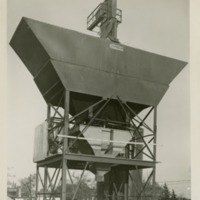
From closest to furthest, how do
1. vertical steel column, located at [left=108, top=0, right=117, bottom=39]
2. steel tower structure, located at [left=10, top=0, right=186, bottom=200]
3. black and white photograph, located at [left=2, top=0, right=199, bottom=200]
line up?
black and white photograph, located at [left=2, top=0, right=199, bottom=200] < steel tower structure, located at [left=10, top=0, right=186, bottom=200] < vertical steel column, located at [left=108, top=0, right=117, bottom=39]

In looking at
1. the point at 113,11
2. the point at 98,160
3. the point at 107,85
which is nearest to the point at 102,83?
the point at 107,85

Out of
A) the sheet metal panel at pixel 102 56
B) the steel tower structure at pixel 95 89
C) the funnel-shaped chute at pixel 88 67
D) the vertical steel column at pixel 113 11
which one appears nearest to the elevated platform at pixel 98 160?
the steel tower structure at pixel 95 89

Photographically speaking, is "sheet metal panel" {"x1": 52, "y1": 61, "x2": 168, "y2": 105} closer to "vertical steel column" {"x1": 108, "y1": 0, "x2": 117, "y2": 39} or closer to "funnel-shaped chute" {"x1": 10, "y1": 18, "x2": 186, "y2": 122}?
"funnel-shaped chute" {"x1": 10, "y1": 18, "x2": 186, "y2": 122}

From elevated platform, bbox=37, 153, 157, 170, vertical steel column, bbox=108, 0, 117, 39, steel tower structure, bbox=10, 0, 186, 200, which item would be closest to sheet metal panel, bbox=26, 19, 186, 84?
steel tower structure, bbox=10, 0, 186, 200

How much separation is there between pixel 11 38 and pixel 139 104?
5763 mm

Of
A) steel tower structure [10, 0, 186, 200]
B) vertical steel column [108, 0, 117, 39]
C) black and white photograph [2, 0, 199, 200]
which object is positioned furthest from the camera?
vertical steel column [108, 0, 117, 39]

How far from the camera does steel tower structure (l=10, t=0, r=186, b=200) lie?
12.8 metres

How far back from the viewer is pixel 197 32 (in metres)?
11.1

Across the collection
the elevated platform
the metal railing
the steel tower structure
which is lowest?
the elevated platform

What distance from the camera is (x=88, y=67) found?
43.9ft

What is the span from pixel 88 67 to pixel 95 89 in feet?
2.85

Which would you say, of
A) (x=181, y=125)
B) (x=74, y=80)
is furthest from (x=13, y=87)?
(x=181, y=125)

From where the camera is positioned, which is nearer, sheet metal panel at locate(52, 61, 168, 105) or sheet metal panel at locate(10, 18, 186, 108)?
sheet metal panel at locate(10, 18, 186, 108)

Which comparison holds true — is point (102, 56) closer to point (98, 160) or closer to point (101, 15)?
point (101, 15)
